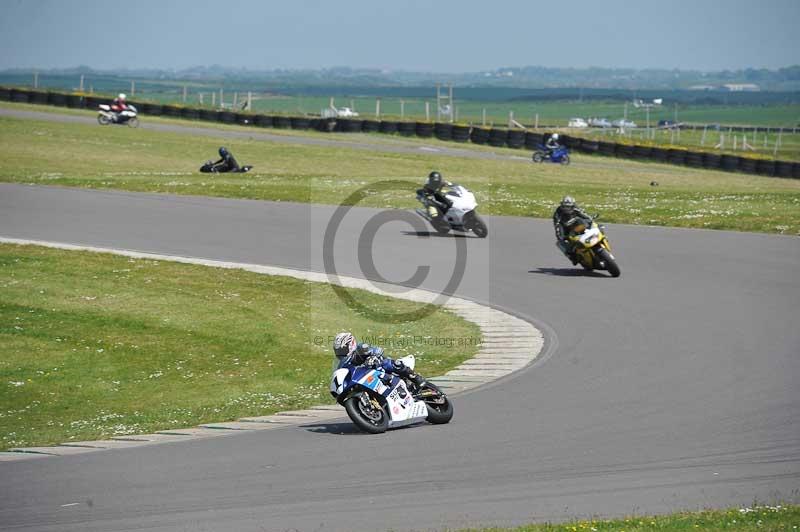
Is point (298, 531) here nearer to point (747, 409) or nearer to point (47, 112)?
point (747, 409)

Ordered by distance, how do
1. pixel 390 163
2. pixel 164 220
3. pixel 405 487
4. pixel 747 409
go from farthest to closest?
pixel 390 163 < pixel 164 220 < pixel 747 409 < pixel 405 487

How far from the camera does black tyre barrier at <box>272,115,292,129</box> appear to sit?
220 feet

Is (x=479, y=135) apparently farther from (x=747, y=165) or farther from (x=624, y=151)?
(x=747, y=165)

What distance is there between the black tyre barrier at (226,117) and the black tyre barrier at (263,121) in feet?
5.05

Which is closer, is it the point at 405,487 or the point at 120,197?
the point at 405,487

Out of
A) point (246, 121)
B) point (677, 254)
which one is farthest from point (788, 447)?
point (246, 121)

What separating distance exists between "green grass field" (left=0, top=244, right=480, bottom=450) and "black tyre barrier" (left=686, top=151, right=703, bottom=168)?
3504cm

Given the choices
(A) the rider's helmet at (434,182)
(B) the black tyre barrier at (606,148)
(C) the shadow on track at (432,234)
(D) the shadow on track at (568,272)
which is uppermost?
(B) the black tyre barrier at (606,148)

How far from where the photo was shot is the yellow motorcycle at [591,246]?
858 inches

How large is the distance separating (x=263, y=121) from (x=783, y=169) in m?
30.3

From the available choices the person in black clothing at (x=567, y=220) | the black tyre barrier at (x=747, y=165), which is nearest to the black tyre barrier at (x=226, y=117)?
the black tyre barrier at (x=747, y=165)

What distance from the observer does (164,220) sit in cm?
2962

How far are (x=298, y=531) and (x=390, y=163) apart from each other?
39.1m

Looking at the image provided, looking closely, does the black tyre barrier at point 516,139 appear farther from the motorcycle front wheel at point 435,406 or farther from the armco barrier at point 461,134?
the motorcycle front wheel at point 435,406
